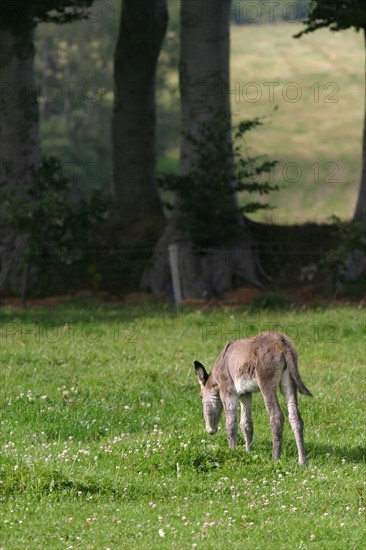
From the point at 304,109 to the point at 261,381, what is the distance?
340 feet

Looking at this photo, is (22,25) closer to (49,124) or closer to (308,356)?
(308,356)

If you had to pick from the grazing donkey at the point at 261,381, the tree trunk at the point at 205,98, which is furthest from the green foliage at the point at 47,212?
the grazing donkey at the point at 261,381

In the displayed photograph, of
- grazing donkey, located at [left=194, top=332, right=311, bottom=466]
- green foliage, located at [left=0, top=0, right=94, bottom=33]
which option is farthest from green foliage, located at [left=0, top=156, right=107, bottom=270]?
grazing donkey, located at [left=194, top=332, right=311, bottom=466]

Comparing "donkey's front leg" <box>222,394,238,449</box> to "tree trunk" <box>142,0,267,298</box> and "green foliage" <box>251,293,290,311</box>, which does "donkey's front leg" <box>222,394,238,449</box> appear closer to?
"green foliage" <box>251,293,290,311</box>

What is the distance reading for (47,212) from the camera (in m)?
25.8

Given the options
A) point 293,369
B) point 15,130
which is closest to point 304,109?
point 15,130

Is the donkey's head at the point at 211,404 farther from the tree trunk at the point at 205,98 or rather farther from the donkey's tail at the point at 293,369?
the tree trunk at the point at 205,98

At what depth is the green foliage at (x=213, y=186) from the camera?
2677 centimetres

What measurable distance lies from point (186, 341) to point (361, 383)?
4204 millimetres

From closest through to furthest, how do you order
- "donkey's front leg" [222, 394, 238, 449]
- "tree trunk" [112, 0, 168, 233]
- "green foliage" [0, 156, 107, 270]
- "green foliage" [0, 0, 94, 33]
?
1. "donkey's front leg" [222, 394, 238, 449]
2. "green foliage" [0, 156, 107, 270]
3. "green foliage" [0, 0, 94, 33]
4. "tree trunk" [112, 0, 168, 233]

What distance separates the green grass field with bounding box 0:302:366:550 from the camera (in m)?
9.32

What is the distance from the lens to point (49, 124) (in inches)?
3184

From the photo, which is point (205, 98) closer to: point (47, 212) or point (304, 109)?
point (47, 212)

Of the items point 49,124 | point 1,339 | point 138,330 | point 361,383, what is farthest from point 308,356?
point 49,124
